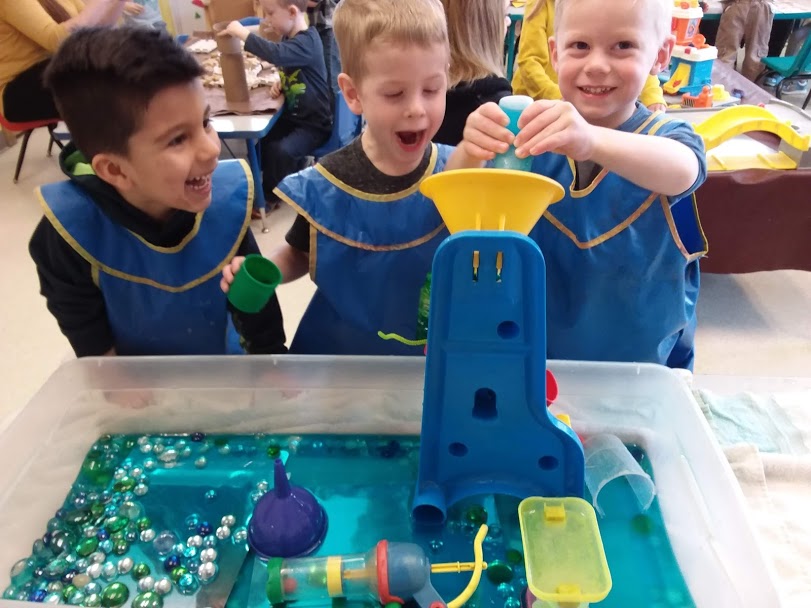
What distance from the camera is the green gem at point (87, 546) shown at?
0.68 metres

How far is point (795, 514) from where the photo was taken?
2.30 ft

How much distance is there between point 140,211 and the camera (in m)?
0.87

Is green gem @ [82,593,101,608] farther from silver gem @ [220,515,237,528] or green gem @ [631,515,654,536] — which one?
green gem @ [631,515,654,536]

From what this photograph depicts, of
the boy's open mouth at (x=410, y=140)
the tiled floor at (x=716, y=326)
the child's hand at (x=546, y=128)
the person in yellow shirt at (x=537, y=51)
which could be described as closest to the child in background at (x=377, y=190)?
the boy's open mouth at (x=410, y=140)

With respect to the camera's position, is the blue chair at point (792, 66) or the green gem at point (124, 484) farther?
the blue chair at point (792, 66)

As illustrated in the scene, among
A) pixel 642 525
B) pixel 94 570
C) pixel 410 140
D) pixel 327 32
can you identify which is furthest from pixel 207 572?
pixel 327 32

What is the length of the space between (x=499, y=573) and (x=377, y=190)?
0.50m

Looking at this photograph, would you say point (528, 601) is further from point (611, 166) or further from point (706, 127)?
point (706, 127)

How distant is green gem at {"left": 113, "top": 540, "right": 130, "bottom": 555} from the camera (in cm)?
68

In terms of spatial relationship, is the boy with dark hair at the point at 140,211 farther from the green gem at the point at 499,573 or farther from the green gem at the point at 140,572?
the green gem at the point at 499,573

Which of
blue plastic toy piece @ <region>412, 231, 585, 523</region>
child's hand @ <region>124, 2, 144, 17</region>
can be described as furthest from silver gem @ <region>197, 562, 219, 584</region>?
child's hand @ <region>124, 2, 144, 17</region>

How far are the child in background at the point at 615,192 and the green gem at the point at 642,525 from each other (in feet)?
0.95

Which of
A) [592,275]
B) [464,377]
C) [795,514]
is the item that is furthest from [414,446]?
[795,514]

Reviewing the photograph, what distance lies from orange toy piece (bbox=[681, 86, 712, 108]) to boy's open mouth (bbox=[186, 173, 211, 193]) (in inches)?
63.0
